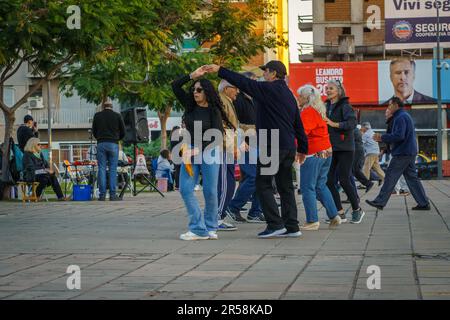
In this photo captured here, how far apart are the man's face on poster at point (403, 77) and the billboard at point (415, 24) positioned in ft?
9.12

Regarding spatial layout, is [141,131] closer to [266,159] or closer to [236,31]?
[236,31]

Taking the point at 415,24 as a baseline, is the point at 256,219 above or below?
below

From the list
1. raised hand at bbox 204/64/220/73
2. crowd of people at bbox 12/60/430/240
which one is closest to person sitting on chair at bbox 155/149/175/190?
crowd of people at bbox 12/60/430/240

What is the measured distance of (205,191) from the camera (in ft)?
38.9

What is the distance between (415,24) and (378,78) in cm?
533

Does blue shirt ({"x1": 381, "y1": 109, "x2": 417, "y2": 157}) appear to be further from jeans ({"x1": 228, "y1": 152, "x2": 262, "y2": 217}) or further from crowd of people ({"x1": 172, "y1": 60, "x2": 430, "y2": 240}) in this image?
jeans ({"x1": 228, "y1": 152, "x2": 262, "y2": 217})

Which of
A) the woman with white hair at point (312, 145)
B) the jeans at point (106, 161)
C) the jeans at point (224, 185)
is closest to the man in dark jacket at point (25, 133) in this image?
the jeans at point (106, 161)

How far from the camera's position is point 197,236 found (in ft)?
38.4

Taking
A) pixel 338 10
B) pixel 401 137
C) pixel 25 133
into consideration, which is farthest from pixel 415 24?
pixel 401 137

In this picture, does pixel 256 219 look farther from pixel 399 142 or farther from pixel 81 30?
pixel 81 30

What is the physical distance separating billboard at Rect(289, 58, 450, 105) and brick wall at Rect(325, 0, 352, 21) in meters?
17.4

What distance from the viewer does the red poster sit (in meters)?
55.1

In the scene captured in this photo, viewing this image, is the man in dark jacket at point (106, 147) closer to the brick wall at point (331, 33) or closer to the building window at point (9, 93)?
the brick wall at point (331, 33)
